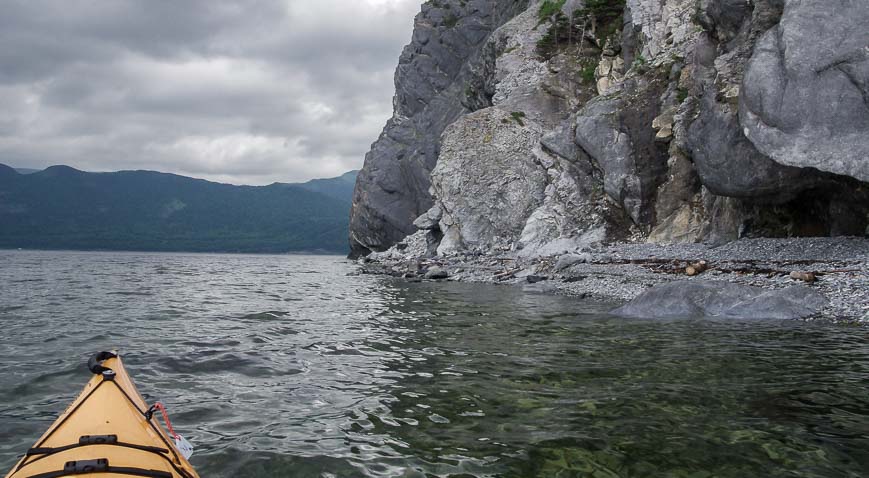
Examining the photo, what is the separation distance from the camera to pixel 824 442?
5488mm

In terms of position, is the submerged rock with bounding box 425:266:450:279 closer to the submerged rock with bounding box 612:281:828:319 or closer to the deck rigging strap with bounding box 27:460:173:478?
the submerged rock with bounding box 612:281:828:319

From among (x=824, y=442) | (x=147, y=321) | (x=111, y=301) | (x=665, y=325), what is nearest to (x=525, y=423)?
(x=824, y=442)

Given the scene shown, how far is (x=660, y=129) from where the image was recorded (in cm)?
3130

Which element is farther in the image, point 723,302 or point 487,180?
point 487,180

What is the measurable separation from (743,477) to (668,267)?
1867 cm

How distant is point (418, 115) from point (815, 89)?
258 feet

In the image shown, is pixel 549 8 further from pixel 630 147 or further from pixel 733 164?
pixel 733 164

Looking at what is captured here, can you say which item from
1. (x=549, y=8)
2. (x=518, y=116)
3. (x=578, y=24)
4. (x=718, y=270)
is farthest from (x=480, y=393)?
(x=549, y=8)

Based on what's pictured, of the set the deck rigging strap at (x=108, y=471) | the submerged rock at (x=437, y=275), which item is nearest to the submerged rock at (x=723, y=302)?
the deck rigging strap at (x=108, y=471)

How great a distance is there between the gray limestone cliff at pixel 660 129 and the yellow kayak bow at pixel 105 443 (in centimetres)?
1957

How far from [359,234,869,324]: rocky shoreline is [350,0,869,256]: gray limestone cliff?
2.26 metres

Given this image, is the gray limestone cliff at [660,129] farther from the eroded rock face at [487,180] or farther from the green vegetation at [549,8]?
the green vegetation at [549,8]

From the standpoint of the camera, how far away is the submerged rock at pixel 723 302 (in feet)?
45.9

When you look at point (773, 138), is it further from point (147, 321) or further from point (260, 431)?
point (147, 321)
